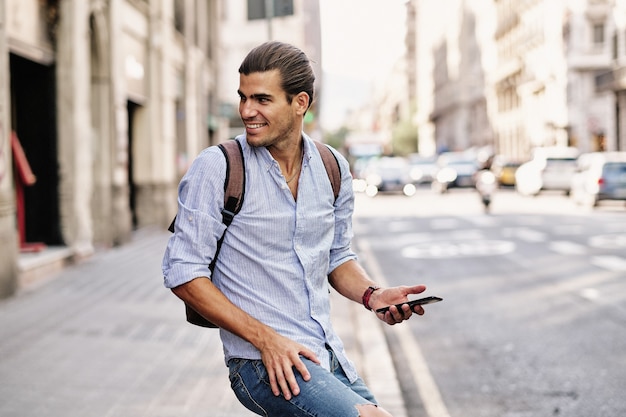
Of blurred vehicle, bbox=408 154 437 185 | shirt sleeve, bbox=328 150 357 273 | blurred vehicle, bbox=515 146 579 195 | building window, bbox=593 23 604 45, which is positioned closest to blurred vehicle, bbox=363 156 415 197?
blurred vehicle, bbox=515 146 579 195

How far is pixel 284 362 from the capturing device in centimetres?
263

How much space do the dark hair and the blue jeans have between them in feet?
2.53

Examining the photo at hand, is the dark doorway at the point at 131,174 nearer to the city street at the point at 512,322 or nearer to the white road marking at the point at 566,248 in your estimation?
the city street at the point at 512,322

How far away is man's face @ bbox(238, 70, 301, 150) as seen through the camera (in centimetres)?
277

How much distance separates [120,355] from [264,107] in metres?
5.00

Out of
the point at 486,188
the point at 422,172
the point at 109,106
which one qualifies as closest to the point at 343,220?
the point at 109,106

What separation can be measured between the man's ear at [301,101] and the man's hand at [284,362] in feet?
2.20

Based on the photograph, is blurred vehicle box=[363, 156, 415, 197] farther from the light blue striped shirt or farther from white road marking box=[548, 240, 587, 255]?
the light blue striped shirt

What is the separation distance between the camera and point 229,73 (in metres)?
51.1

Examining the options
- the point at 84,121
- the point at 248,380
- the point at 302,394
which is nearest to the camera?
the point at 302,394

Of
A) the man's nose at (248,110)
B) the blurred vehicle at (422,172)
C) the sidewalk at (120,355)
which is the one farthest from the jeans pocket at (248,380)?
the blurred vehicle at (422,172)

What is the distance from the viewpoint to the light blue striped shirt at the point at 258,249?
107 inches

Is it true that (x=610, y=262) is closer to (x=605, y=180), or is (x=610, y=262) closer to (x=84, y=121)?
(x=84, y=121)

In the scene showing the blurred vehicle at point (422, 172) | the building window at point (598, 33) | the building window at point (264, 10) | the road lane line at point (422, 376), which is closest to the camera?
the road lane line at point (422, 376)
